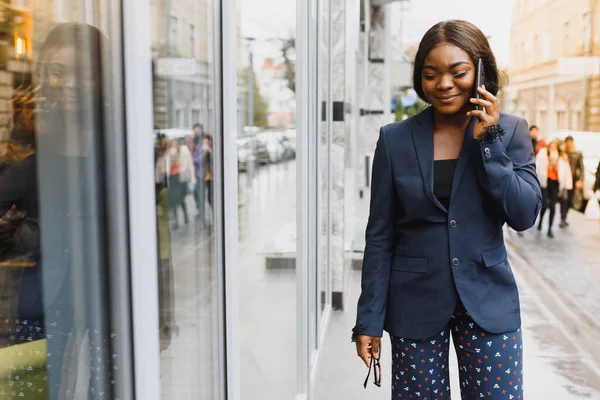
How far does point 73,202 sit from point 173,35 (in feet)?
1.56

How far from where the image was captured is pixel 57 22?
1.10m

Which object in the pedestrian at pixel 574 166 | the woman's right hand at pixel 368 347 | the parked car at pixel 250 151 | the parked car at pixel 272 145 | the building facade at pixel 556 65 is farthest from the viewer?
the building facade at pixel 556 65

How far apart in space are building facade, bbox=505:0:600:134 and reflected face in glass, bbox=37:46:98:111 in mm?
15765

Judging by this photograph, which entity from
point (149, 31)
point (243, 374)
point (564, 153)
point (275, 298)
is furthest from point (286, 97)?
point (564, 153)

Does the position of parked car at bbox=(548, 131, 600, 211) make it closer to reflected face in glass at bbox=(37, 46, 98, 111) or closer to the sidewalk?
the sidewalk

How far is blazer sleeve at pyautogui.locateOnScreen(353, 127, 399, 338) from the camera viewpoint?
7.16 ft

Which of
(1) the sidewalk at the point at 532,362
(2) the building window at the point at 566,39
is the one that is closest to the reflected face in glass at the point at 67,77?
(1) the sidewalk at the point at 532,362

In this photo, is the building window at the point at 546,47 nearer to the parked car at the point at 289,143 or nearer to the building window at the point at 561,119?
the building window at the point at 561,119

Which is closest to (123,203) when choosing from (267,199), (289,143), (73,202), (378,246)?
(73,202)

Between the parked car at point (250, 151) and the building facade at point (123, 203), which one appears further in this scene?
the parked car at point (250, 151)

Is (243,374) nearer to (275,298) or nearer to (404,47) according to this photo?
(275,298)

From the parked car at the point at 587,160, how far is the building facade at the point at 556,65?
2.13m

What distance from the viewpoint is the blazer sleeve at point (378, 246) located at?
7.16 feet

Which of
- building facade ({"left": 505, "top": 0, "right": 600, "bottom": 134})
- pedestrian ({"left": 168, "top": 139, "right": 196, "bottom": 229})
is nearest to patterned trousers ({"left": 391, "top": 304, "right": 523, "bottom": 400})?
pedestrian ({"left": 168, "top": 139, "right": 196, "bottom": 229})
